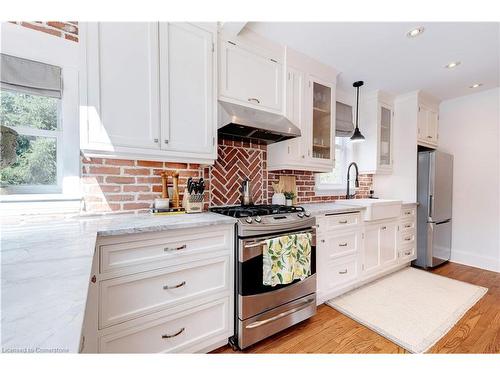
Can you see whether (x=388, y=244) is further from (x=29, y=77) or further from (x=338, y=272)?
(x=29, y=77)

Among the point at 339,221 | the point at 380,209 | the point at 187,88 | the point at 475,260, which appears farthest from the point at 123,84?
the point at 475,260

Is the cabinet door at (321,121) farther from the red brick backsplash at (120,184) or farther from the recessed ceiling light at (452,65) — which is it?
the red brick backsplash at (120,184)

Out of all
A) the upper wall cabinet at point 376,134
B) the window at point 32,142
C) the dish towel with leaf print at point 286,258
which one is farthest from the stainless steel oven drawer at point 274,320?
the upper wall cabinet at point 376,134

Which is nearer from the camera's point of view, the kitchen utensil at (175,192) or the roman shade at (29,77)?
the roman shade at (29,77)

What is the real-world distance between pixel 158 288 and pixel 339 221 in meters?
1.74

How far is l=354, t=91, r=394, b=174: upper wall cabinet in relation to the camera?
3.20 metres

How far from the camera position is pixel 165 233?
1.35 meters

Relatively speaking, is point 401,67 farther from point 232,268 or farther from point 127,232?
point 127,232

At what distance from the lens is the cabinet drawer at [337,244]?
2.16m

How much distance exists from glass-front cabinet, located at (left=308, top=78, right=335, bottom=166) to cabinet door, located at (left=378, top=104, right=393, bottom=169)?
1.15m

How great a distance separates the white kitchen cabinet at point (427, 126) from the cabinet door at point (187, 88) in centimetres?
308

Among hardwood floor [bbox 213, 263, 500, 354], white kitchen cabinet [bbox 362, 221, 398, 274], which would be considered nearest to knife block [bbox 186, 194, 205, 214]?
hardwood floor [bbox 213, 263, 500, 354]

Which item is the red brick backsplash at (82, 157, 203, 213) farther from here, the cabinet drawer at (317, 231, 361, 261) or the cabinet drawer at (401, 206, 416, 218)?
the cabinet drawer at (401, 206, 416, 218)
